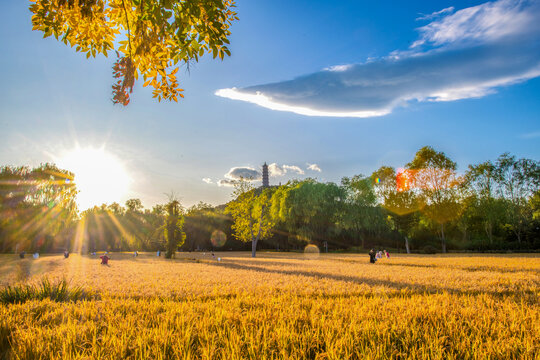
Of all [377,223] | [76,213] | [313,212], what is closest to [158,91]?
[313,212]

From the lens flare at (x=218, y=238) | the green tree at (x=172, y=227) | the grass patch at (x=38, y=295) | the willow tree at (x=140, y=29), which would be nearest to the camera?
the willow tree at (x=140, y=29)

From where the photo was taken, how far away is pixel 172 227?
2998cm

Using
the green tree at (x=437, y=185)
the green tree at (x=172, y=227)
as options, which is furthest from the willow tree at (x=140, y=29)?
the green tree at (x=437, y=185)

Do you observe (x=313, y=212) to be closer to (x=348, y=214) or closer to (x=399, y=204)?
(x=348, y=214)

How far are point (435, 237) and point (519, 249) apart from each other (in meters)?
12.9

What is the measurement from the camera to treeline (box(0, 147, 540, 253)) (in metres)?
38.3

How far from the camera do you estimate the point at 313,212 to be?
4591 cm

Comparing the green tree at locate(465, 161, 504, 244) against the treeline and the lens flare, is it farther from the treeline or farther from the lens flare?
the lens flare

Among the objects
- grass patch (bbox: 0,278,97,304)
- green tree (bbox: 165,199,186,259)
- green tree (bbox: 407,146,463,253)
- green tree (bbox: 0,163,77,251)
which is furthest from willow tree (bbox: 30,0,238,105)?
green tree (bbox: 0,163,77,251)

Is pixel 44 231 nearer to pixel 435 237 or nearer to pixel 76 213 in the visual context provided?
pixel 76 213

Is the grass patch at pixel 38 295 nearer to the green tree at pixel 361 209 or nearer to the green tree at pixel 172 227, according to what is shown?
the green tree at pixel 172 227

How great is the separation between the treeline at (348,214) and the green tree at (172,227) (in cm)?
288

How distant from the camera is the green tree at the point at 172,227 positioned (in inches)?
1177

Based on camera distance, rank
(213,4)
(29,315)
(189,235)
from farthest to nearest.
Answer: (189,235), (29,315), (213,4)
